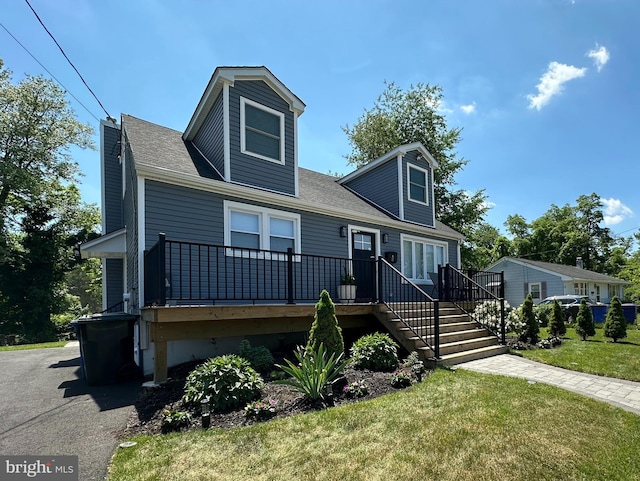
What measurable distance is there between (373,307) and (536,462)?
4.94 meters

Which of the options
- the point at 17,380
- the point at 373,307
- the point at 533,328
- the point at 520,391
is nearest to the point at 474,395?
the point at 520,391

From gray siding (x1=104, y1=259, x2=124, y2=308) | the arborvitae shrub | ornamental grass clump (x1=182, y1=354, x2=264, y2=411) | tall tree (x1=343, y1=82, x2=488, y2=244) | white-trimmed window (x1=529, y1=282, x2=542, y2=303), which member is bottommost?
white-trimmed window (x1=529, y1=282, x2=542, y2=303)

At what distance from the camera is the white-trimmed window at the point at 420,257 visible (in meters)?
11.8

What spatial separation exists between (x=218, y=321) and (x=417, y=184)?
9214 mm

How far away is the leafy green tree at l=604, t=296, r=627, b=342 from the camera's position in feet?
31.8

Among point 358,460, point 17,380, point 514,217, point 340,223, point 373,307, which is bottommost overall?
point 17,380

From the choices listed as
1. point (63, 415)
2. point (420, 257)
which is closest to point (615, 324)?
point (420, 257)

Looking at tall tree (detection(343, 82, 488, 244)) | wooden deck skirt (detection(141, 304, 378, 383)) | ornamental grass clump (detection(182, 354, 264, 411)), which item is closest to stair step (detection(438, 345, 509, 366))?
wooden deck skirt (detection(141, 304, 378, 383))

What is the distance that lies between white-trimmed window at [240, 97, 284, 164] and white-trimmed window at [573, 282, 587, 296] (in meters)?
25.7

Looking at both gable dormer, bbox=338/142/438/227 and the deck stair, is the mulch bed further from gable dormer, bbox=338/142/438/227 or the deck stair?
gable dormer, bbox=338/142/438/227

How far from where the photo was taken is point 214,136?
8.40 metres

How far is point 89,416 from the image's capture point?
4.50 meters

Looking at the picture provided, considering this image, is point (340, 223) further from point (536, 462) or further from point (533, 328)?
point (536, 462)

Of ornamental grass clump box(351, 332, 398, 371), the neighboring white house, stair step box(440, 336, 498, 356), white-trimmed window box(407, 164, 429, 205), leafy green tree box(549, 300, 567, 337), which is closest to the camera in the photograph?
ornamental grass clump box(351, 332, 398, 371)
